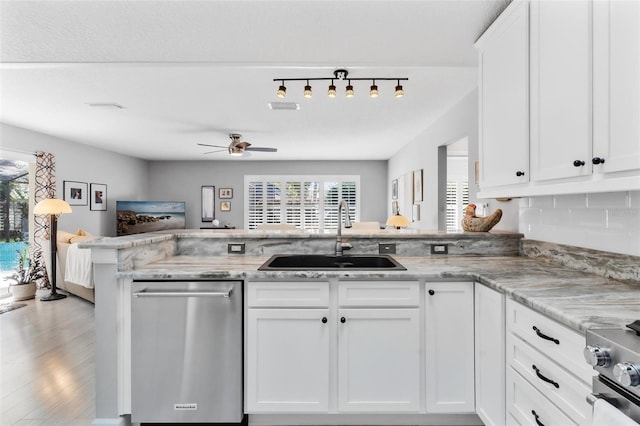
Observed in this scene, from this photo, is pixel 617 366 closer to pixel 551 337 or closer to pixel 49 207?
pixel 551 337

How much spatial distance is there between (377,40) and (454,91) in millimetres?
Result: 1681

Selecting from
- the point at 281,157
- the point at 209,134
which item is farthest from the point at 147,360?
the point at 281,157

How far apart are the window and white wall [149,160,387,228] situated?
6.0 inches

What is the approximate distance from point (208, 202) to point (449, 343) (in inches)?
291

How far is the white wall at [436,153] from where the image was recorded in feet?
8.90

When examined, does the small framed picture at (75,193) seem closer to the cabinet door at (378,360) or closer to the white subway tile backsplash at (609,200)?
the cabinet door at (378,360)

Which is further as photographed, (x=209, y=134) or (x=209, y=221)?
(x=209, y=221)

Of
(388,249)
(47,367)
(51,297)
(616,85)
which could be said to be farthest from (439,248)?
(51,297)

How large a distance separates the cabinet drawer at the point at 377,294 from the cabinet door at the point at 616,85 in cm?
100

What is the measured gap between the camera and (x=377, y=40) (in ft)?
6.64

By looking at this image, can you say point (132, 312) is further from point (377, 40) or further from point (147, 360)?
point (377, 40)

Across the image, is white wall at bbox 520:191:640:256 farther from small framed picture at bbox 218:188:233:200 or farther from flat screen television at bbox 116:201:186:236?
flat screen television at bbox 116:201:186:236

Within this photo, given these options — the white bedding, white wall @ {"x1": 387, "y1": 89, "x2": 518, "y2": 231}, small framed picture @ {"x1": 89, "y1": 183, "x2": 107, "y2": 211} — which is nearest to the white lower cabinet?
white wall @ {"x1": 387, "y1": 89, "x2": 518, "y2": 231}

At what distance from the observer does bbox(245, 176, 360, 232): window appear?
8141 mm
